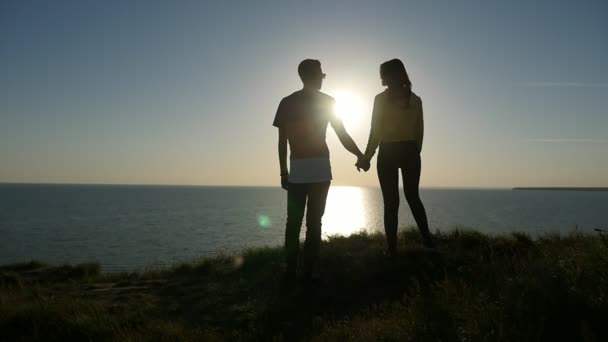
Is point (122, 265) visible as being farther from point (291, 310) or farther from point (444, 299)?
point (444, 299)

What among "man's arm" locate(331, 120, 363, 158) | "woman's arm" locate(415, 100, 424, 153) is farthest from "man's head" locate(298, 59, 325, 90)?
"woman's arm" locate(415, 100, 424, 153)

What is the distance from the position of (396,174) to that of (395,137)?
2.12 ft

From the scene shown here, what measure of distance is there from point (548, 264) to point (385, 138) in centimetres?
297

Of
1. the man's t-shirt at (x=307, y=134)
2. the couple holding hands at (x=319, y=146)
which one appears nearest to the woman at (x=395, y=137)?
the couple holding hands at (x=319, y=146)

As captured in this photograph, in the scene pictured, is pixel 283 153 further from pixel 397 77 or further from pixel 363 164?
pixel 397 77

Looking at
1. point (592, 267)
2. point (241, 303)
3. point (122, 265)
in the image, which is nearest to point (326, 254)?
point (241, 303)

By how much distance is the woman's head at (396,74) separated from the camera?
6.11m

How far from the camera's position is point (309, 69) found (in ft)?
17.3

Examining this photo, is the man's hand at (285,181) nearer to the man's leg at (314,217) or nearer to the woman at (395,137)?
the man's leg at (314,217)

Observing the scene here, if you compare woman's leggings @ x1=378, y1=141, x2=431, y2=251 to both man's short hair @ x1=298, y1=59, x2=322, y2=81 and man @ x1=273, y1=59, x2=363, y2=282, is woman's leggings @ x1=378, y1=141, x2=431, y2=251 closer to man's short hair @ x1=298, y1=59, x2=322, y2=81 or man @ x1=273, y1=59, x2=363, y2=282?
man @ x1=273, y1=59, x2=363, y2=282

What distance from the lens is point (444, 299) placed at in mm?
3902

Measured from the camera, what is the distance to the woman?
6141mm

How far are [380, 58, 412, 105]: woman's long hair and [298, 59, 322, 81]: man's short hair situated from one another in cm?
144

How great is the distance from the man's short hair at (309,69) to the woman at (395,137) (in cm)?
146
